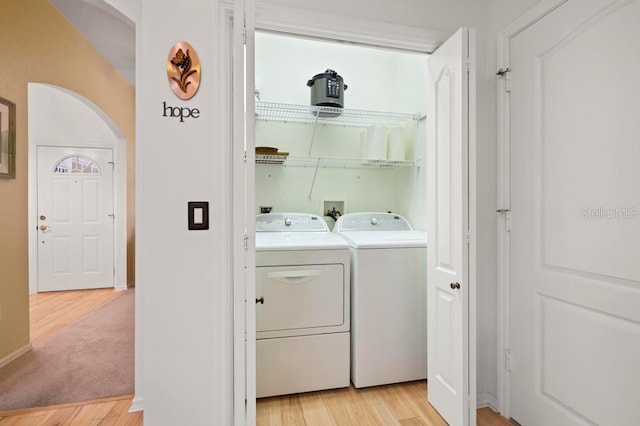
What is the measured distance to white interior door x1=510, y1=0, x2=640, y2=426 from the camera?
1220 mm

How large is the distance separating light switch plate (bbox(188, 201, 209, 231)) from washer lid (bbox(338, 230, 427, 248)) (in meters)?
0.94

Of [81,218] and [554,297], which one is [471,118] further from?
[81,218]

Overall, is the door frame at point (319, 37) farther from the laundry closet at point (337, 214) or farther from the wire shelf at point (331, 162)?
the wire shelf at point (331, 162)

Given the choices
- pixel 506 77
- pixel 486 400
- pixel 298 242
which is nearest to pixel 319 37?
pixel 506 77

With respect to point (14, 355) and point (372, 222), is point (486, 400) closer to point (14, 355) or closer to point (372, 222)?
point (372, 222)

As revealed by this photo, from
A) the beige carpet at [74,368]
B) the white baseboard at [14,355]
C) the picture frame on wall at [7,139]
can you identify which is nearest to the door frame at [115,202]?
the beige carpet at [74,368]

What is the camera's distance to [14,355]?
243 centimetres

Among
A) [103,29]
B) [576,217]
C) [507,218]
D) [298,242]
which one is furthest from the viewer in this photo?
[103,29]

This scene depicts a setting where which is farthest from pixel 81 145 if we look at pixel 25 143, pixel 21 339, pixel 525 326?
pixel 525 326

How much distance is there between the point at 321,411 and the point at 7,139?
9.75ft

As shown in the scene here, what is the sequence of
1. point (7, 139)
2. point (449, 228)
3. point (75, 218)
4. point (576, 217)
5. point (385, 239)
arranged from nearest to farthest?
point (576, 217) → point (449, 228) → point (385, 239) → point (7, 139) → point (75, 218)

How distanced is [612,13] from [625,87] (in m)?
0.31

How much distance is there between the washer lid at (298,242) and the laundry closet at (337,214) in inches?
0.5

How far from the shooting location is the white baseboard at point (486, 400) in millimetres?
1832
